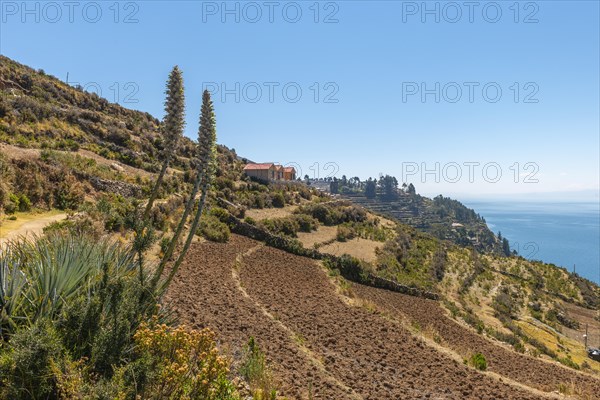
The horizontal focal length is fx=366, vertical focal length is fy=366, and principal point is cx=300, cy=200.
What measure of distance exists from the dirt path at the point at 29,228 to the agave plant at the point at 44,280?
587 cm

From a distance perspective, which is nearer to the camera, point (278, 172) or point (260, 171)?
point (260, 171)

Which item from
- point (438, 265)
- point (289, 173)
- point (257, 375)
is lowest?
point (438, 265)

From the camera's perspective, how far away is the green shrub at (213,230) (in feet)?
73.7

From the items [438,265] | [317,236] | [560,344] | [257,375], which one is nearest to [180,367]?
[257,375]

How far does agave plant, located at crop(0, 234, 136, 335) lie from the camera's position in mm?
5344

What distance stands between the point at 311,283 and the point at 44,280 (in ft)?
46.6

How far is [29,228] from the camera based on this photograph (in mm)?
13211

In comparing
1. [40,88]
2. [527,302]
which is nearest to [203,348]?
[527,302]

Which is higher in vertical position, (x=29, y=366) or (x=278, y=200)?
(x=278, y=200)

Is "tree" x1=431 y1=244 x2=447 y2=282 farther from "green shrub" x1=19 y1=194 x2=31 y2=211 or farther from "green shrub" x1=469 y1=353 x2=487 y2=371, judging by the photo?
"green shrub" x1=19 y1=194 x2=31 y2=211

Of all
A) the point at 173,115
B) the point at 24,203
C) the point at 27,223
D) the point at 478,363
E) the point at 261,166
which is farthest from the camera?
the point at 261,166

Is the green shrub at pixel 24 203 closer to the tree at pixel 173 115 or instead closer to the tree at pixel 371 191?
the tree at pixel 173 115

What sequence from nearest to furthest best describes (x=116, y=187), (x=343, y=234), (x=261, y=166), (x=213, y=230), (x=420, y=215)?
(x=116, y=187)
(x=213, y=230)
(x=343, y=234)
(x=261, y=166)
(x=420, y=215)

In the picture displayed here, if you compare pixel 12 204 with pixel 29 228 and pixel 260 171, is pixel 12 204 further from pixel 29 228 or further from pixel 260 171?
pixel 260 171
